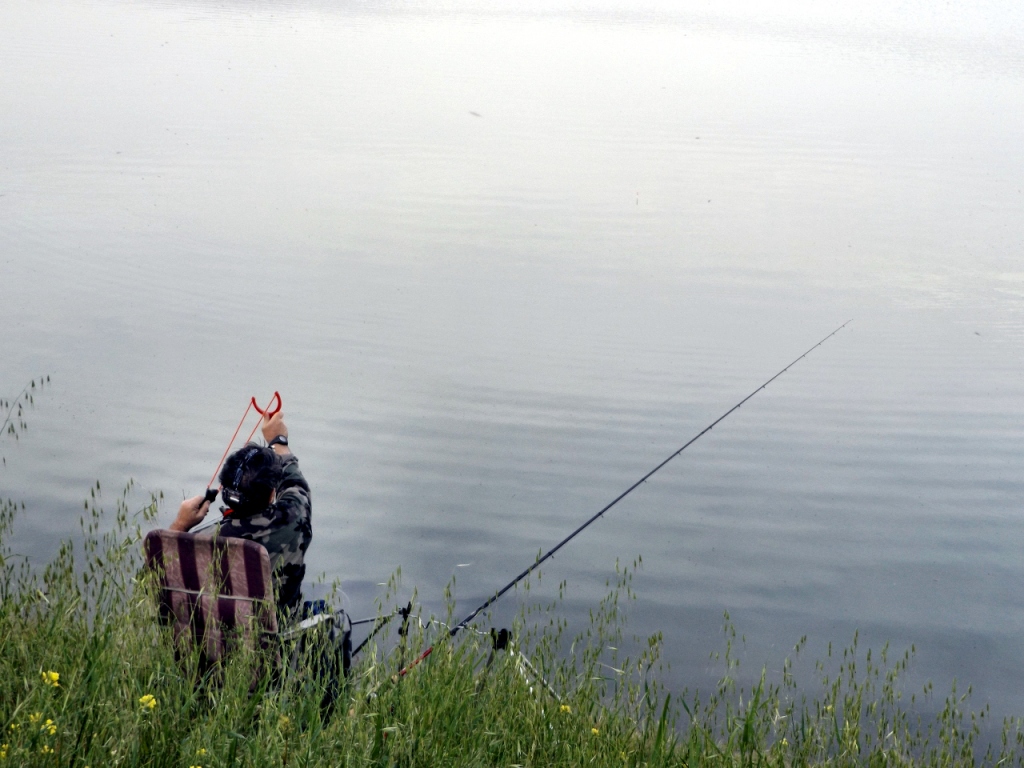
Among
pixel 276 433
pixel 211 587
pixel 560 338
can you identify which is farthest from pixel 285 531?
pixel 560 338

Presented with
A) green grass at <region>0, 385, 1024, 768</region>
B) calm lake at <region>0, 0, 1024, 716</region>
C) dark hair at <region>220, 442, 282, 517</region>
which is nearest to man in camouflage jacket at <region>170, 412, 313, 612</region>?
dark hair at <region>220, 442, 282, 517</region>

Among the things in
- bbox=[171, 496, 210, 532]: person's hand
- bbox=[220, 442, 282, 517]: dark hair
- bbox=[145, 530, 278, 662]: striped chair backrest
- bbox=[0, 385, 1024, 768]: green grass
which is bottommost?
bbox=[0, 385, 1024, 768]: green grass

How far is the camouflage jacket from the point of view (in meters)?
3.32

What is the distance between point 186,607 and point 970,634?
3777 millimetres

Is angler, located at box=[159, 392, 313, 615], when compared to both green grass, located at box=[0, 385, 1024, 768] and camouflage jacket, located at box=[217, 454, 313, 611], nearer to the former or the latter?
camouflage jacket, located at box=[217, 454, 313, 611]

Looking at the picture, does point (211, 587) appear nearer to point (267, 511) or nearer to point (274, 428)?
point (267, 511)

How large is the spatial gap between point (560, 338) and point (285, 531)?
18.4 feet

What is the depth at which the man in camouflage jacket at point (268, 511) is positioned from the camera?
3.25m

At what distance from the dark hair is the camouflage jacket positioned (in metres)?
0.06

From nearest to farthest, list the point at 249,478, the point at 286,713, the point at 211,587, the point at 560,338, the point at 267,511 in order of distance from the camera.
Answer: the point at 286,713, the point at 211,587, the point at 249,478, the point at 267,511, the point at 560,338

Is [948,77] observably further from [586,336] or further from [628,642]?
[628,642]

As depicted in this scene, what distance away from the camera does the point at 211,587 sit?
120 inches

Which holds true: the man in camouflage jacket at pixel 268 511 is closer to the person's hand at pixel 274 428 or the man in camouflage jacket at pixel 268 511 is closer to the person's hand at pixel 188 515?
the person's hand at pixel 188 515

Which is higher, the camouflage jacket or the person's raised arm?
the person's raised arm
